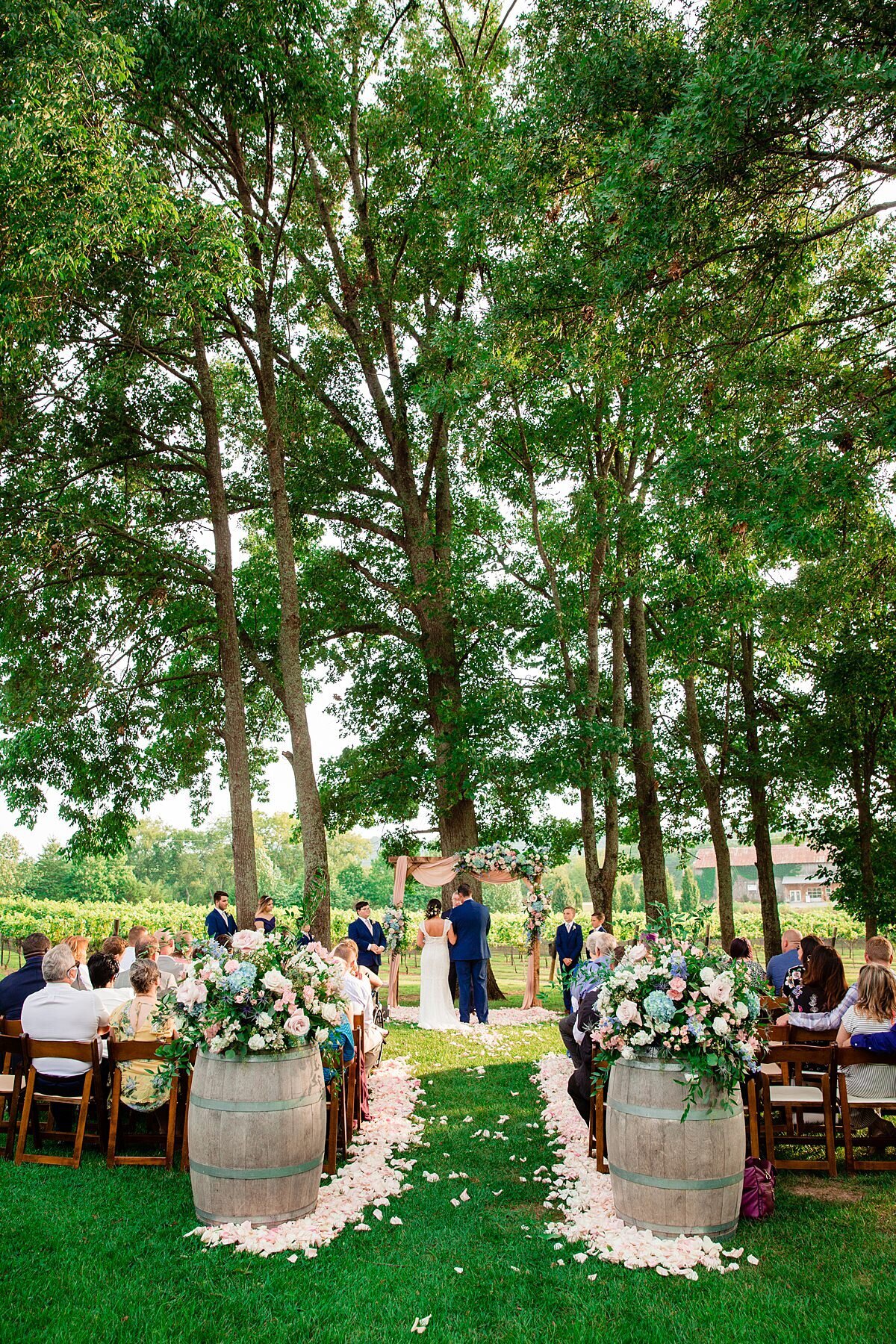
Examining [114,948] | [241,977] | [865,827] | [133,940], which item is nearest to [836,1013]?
[241,977]

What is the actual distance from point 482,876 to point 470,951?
3.52 m

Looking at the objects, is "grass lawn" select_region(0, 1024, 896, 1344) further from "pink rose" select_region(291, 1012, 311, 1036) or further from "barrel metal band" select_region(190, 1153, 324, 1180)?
"pink rose" select_region(291, 1012, 311, 1036)

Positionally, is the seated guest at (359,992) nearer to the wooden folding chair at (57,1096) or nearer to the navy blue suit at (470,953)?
the wooden folding chair at (57,1096)

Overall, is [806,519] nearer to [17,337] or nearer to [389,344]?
[17,337]

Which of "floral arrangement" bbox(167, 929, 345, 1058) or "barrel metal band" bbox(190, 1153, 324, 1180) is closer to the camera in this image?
"barrel metal band" bbox(190, 1153, 324, 1180)

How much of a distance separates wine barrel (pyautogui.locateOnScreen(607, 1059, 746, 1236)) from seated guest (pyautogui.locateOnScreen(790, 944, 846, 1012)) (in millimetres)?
2799

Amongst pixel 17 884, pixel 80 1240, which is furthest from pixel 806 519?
pixel 17 884

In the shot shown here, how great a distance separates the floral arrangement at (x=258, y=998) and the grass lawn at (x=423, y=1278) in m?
1.02

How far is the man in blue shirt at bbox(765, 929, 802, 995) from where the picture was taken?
1061 cm

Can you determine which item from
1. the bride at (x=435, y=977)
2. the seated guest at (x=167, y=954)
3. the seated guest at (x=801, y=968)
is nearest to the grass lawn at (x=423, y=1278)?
the seated guest at (x=801, y=968)

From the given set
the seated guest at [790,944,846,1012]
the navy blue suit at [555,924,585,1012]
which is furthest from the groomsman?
the seated guest at [790,944,846,1012]

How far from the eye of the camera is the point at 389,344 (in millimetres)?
18281

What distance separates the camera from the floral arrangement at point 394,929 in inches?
683

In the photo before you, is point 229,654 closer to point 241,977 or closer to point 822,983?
point 241,977
